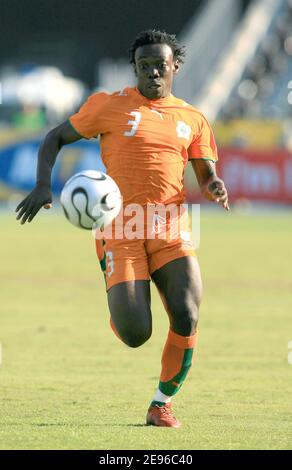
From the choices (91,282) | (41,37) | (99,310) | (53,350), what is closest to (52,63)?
(41,37)

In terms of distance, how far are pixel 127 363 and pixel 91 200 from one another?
3.95 metres

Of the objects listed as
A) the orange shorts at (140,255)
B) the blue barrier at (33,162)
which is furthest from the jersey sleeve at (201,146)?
the blue barrier at (33,162)

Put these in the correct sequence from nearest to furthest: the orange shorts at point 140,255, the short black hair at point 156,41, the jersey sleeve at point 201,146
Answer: the orange shorts at point 140,255 → the short black hair at point 156,41 → the jersey sleeve at point 201,146

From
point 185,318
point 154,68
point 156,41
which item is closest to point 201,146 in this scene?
point 154,68

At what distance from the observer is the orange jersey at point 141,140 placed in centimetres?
882

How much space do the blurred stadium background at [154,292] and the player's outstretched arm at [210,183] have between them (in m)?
1.60

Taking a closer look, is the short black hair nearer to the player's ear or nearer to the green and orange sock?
the player's ear

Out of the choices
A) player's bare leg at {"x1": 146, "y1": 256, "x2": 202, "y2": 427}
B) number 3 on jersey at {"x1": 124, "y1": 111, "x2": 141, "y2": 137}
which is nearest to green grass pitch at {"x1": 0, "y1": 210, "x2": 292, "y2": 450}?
player's bare leg at {"x1": 146, "y1": 256, "x2": 202, "y2": 427}

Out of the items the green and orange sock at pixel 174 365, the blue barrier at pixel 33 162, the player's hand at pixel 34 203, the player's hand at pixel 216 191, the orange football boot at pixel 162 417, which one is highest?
the blue barrier at pixel 33 162

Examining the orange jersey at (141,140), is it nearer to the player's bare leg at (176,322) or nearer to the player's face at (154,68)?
the player's face at (154,68)

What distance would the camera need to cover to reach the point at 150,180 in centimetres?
880

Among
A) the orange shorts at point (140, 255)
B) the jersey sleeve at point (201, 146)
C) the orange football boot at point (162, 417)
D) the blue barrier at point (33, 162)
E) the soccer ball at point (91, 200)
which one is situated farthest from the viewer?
the blue barrier at point (33, 162)

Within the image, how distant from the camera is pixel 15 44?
181 ft

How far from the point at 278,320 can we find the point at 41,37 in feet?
135
